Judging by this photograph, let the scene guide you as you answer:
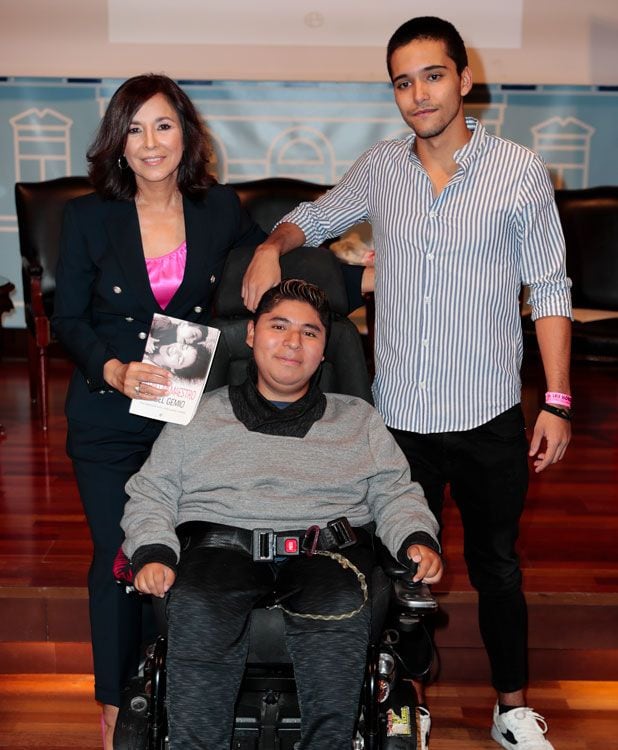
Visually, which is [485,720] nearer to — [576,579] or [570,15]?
[576,579]

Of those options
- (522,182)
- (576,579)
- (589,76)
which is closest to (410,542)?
(522,182)

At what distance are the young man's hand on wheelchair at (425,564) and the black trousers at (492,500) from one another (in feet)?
1.02

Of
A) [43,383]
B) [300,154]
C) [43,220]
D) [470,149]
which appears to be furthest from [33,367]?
[470,149]

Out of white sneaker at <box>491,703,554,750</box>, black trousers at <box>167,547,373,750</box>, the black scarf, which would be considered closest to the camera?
black trousers at <box>167,547,373,750</box>

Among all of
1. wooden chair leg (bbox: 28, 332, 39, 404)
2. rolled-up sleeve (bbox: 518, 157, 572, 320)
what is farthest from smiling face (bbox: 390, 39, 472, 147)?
wooden chair leg (bbox: 28, 332, 39, 404)

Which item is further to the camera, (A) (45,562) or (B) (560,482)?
(B) (560,482)

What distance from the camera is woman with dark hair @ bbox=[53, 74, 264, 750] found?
86.2 inches

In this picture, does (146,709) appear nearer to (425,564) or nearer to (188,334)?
(425,564)

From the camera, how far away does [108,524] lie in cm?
229

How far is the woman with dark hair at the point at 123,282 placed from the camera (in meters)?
2.19

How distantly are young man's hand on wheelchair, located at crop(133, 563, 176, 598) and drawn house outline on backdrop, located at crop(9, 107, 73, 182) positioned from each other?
426cm

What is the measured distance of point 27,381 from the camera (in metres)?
5.56

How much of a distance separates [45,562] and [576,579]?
1617 millimetres

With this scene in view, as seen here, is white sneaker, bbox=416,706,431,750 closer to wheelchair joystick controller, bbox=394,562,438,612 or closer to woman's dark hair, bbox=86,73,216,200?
wheelchair joystick controller, bbox=394,562,438,612
